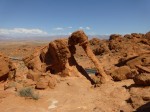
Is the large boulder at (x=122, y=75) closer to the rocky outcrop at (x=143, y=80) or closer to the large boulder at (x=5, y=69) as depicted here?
the rocky outcrop at (x=143, y=80)

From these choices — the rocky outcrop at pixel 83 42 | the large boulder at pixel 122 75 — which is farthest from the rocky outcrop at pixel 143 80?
the large boulder at pixel 122 75

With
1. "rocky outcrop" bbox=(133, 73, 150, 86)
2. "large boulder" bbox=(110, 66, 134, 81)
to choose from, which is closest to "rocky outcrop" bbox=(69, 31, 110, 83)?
"large boulder" bbox=(110, 66, 134, 81)

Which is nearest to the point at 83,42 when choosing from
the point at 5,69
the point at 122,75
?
the point at 122,75

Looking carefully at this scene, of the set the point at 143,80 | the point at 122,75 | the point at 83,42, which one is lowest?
the point at 122,75

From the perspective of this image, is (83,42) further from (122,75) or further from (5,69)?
(5,69)

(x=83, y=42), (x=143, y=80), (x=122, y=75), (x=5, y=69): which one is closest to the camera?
(x=143, y=80)

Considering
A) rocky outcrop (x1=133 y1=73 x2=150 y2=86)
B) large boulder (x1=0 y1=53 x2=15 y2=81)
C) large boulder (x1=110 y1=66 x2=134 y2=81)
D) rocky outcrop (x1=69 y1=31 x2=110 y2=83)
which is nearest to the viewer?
rocky outcrop (x1=133 y1=73 x2=150 y2=86)

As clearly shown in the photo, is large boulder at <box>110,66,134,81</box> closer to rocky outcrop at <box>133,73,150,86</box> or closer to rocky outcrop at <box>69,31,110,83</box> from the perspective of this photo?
rocky outcrop at <box>69,31,110,83</box>

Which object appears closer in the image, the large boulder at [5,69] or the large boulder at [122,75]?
the large boulder at [5,69]

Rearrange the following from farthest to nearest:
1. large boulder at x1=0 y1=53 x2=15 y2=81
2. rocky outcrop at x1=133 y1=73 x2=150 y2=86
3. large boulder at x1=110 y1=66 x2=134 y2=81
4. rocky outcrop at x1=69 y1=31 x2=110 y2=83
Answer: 1. large boulder at x1=110 y1=66 x2=134 y2=81
2. rocky outcrop at x1=69 y1=31 x2=110 y2=83
3. large boulder at x1=0 y1=53 x2=15 y2=81
4. rocky outcrop at x1=133 y1=73 x2=150 y2=86

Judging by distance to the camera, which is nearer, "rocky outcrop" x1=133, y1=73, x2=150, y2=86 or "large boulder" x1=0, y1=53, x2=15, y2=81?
"rocky outcrop" x1=133, y1=73, x2=150, y2=86

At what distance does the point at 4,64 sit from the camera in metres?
15.3

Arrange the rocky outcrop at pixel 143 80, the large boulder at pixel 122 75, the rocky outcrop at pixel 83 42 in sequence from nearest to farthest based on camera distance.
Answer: the rocky outcrop at pixel 143 80 → the rocky outcrop at pixel 83 42 → the large boulder at pixel 122 75

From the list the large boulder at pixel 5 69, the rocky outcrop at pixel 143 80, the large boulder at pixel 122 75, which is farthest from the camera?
the large boulder at pixel 122 75
